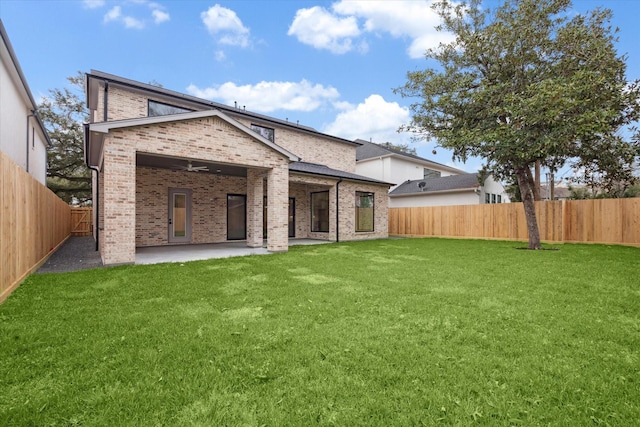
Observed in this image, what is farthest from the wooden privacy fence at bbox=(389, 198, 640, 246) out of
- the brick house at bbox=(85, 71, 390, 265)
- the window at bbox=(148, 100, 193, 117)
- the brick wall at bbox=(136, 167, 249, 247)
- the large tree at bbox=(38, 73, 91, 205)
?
the large tree at bbox=(38, 73, 91, 205)

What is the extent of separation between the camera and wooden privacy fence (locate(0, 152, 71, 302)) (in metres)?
4.73

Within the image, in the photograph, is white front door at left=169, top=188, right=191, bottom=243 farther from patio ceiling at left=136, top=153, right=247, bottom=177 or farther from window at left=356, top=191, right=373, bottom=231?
window at left=356, top=191, right=373, bottom=231

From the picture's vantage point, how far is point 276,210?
10.8 m

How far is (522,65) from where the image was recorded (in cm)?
1107

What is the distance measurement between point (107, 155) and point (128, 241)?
7.43 feet

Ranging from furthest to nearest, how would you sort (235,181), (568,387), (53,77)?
(53,77) → (235,181) → (568,387)

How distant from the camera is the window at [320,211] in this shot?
16.0 metres

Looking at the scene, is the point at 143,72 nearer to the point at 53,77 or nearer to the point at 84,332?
the point at 53,77

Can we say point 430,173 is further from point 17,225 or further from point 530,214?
point 17,225

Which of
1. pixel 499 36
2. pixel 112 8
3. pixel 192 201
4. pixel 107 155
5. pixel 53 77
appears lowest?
pixel 192 201

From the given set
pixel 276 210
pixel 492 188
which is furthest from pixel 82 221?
Answer: pixel 492 188

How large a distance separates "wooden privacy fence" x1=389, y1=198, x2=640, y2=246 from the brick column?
15429 mm

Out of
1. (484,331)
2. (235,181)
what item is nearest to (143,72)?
(235,181)

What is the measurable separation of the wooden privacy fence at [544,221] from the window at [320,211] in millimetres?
5995
